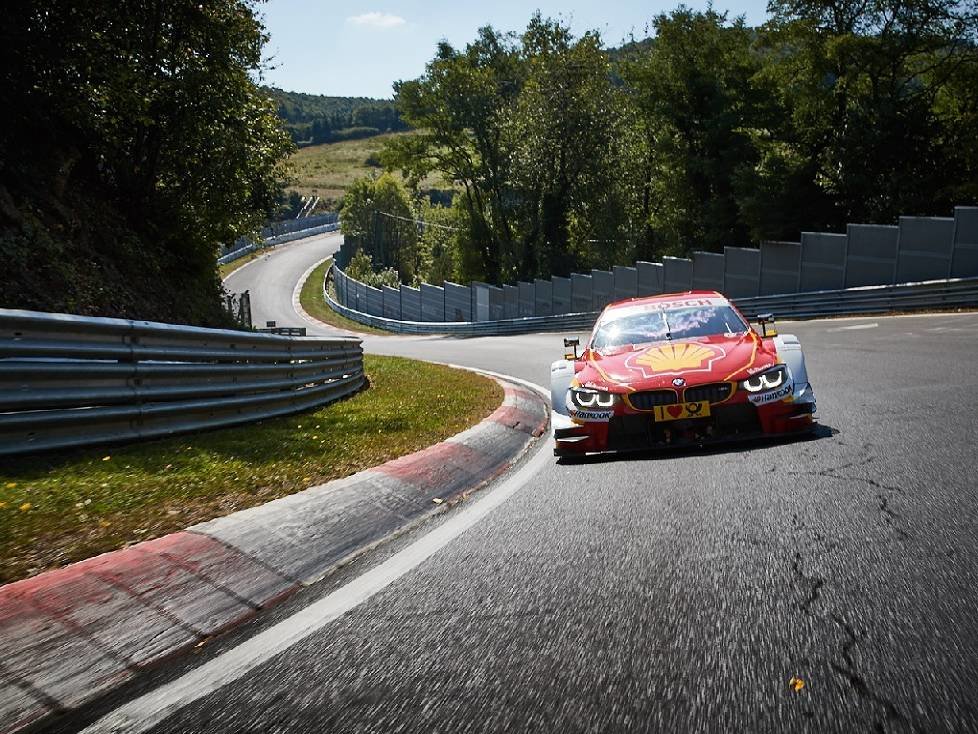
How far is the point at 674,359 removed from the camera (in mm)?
7664

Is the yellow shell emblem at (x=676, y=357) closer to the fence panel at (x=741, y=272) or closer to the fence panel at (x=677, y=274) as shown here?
the fence panel at (x=741, y=272)

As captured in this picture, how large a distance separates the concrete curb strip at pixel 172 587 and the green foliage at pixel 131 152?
8.63 metres

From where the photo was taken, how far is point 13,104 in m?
15.3

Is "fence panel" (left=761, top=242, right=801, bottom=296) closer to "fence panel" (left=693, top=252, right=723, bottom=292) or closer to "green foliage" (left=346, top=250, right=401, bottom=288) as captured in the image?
"fence panel" (left=693, top=252, right=723, bottom=292)

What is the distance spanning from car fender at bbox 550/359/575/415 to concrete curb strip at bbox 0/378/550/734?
5.90ft

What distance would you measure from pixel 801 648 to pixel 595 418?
4371 millimetres

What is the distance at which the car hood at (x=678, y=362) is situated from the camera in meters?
7.18

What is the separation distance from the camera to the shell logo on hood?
7.38 metres

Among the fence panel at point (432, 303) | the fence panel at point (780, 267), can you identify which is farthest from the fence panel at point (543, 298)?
→ the fence panel at point (780, 267)

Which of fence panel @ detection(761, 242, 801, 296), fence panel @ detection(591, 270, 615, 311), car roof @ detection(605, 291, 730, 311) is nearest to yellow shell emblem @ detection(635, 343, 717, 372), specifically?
car roof @ detection(605, 291, 730, 311)

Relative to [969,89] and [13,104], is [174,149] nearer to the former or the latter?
[13,104]

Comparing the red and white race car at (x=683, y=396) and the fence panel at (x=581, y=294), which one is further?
the fence panel at (x=581, y=294)

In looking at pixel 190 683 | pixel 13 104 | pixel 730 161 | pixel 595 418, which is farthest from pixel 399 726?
pixel 730 161

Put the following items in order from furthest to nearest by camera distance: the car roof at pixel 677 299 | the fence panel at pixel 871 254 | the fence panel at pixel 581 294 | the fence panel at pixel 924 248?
the fence panel at pixel 581 294, the fence panel at pixel 871 254, the fence panel at pixel 924 248, the car roof at pixel 677 299
